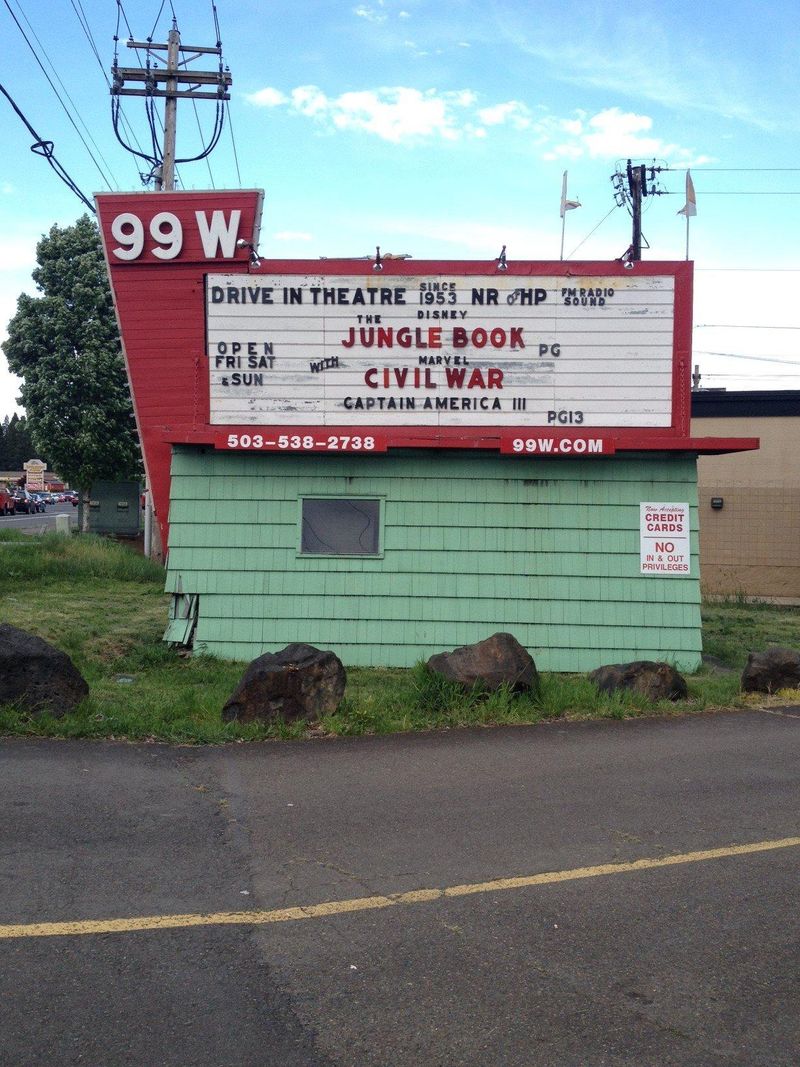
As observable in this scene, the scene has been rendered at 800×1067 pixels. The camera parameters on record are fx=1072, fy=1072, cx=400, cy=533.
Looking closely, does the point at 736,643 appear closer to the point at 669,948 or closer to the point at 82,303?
the point at 669,948

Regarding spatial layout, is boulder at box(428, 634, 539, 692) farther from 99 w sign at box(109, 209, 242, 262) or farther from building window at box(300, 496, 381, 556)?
99 w sign at box(109, 209, 242, 262)

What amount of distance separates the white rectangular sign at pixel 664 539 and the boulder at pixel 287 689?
16.5 ft

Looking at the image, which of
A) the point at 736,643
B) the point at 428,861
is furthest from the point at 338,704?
the point at 736,643

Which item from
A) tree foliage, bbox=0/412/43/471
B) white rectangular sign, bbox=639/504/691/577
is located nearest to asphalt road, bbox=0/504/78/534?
white rectangular sign, bbox=639/504/691/577

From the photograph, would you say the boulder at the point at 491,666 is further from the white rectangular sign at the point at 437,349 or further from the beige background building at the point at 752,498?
the beige background building at the point at 752,498

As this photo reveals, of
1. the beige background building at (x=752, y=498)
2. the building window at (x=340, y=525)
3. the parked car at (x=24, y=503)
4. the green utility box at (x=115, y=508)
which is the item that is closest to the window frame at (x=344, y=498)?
the building window at (x=340, y=525)

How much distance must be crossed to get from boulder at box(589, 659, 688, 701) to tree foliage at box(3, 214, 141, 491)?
73.2ft

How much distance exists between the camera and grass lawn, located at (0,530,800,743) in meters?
8.35

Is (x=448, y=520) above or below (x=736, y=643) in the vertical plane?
above

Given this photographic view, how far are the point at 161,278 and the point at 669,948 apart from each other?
10371mm

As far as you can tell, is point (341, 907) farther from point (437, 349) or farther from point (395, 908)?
point (437, 349)

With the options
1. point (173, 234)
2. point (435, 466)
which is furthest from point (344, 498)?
point (173, 234)

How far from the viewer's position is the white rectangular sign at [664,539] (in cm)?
1241

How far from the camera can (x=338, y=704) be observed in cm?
889
